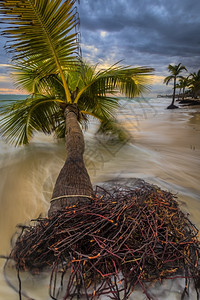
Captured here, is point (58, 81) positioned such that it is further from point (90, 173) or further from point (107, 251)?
point (107, 251)

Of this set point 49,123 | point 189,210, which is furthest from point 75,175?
point 49,123

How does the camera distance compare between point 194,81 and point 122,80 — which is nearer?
point 122,80

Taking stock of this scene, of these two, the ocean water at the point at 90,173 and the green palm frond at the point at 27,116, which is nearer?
the ocean water at the point at 90,173

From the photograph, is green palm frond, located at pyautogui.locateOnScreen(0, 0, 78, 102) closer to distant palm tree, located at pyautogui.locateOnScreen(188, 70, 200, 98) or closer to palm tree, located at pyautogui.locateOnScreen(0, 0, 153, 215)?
palm tree, located at pyautogui.locateOnScreen(0, 0, 153, 215)

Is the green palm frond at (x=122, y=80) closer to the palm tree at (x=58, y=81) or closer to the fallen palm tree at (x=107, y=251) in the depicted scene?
the palm tree at (x=58, y=81)

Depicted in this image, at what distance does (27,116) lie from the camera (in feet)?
13.4

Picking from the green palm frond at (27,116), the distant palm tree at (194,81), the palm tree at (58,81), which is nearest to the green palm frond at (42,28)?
the palm tree at (58,81)

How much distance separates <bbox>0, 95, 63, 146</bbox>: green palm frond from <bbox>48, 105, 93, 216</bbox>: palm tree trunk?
5.10ft

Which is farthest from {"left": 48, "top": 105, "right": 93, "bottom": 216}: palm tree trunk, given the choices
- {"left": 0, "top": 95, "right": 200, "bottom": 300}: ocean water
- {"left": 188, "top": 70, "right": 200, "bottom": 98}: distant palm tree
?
{"left": 188, "top": 70, "right": 200, "bottom": 98}: distant palm tree

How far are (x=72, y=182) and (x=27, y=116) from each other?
2.55 m

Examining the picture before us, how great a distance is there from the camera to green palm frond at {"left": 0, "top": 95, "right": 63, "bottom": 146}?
4137mm

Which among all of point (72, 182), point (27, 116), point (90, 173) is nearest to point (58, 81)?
point (27, 116)

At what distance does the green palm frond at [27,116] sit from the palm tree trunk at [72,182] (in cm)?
155

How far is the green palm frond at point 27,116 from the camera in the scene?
4.14 metres
